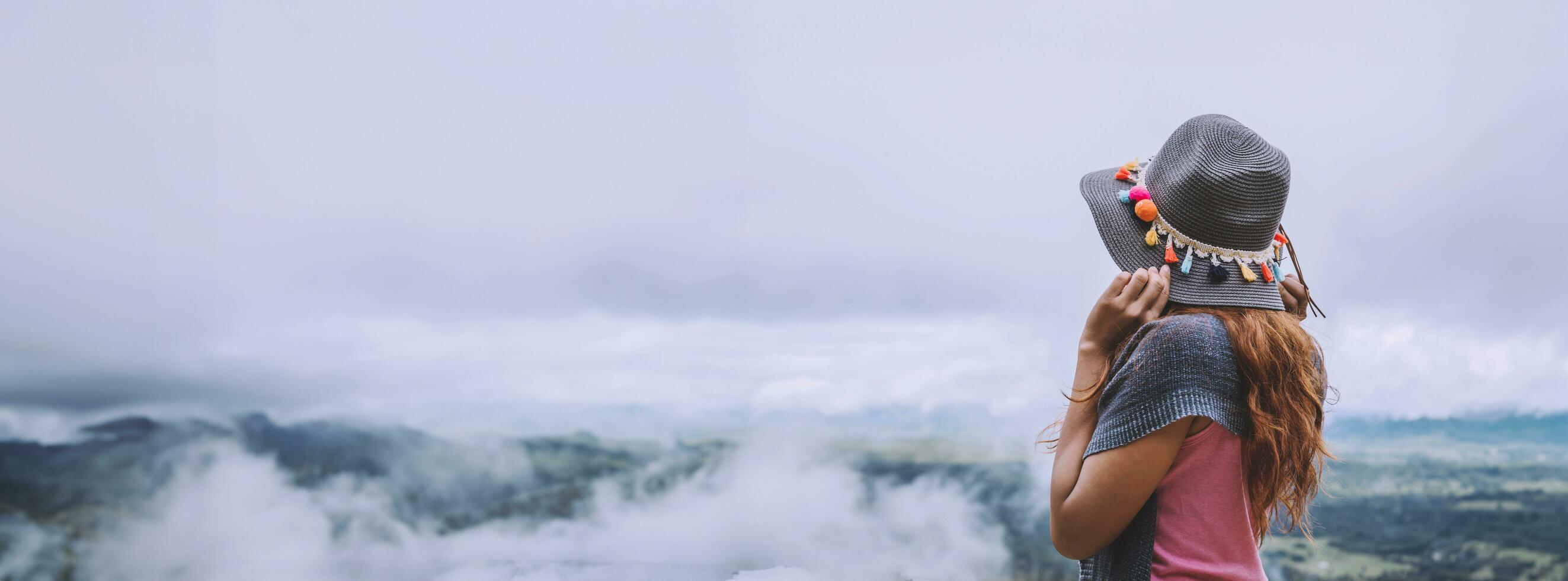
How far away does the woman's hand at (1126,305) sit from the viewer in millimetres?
972

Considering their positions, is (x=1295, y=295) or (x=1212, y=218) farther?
(x=1295, y=295)

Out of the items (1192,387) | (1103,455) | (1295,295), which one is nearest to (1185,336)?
(1192,387)

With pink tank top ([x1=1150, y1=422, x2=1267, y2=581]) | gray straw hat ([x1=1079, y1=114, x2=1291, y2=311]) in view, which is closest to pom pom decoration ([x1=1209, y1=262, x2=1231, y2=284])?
gray straw hat ([x1=1079, y1=114, x2=1291, y2=311])

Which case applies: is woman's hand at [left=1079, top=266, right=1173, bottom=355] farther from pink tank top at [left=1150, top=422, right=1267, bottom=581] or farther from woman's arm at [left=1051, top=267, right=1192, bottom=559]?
pink tank top at [left=1150, top=422, right=1267, bottom=581]

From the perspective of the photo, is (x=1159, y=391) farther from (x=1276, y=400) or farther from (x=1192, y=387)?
(x=1276, y=400)

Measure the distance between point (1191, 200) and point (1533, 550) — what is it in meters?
8.89

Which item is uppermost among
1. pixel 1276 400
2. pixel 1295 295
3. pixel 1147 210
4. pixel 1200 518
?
pixel 1147 210

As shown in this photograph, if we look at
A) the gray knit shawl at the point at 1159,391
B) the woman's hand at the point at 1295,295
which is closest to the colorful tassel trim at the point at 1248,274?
the gray knit shawl at the point at 1159,391

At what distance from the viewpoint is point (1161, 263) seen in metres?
1.04

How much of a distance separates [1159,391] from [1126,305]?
4.9 inches

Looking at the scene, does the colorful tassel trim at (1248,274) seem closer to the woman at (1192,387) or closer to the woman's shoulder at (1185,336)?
the woman at (1192,387)

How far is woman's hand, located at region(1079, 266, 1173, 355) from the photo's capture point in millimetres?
972

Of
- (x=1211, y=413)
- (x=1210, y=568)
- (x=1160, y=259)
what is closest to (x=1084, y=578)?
(x=1210, y=568)

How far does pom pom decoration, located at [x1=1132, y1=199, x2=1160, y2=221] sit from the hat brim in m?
0.02
